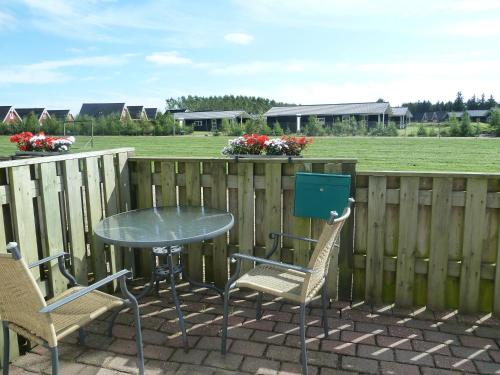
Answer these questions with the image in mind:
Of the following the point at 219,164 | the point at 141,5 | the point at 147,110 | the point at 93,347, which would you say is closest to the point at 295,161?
the point at 219,164

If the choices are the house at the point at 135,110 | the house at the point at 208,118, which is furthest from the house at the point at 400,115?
the house at the point at 135,110

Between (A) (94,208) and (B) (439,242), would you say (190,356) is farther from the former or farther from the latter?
(B) (439,242)

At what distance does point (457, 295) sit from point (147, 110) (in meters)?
86.2

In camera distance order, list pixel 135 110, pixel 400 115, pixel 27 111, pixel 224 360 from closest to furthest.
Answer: pixel 224 360 → pixel 27 111 → pixel 400 115 → pixel 135 110

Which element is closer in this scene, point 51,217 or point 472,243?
point 51,217

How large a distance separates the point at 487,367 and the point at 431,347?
1.11ft

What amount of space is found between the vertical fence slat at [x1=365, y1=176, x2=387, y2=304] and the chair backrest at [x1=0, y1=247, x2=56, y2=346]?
2468 millimetres

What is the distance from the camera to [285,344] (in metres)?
2.75

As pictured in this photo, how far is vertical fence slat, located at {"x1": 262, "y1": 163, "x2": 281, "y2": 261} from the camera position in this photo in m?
3.45

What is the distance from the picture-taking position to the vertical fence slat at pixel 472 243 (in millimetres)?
3014

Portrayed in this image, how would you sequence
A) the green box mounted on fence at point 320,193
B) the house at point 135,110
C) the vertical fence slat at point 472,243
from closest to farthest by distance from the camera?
the vertical fence slat at point 472,243 < the green box mounted on fence at point 320,193 < the house at point 135,110

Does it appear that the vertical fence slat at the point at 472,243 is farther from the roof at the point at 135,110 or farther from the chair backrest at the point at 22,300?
the roof at the point at 135,110

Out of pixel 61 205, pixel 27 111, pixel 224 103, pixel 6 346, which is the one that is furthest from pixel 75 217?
pixel 224 103

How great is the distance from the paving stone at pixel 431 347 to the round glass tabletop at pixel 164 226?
1.54 metres
